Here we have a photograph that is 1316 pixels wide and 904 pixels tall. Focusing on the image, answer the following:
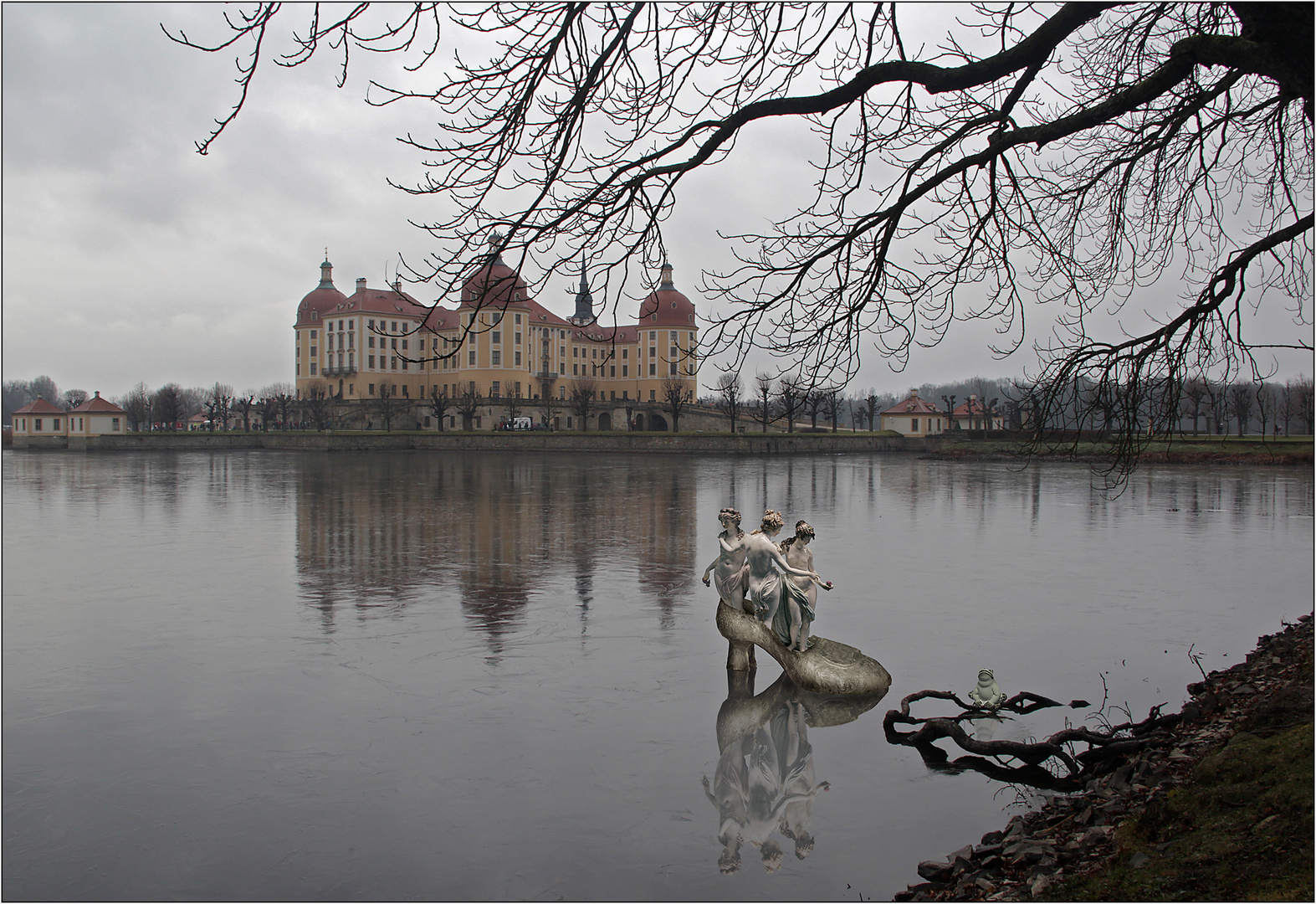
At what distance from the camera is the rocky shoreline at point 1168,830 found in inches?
166

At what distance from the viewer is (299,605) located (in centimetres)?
1187

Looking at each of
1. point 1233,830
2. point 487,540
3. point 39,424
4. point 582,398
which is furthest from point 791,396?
point 39,424

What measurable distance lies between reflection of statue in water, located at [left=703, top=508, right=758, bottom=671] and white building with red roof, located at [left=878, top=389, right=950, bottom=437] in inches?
2956

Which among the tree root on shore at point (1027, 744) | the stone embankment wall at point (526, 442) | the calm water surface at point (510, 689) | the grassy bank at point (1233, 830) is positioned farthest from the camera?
the stone embankment wall at point (526, 442)

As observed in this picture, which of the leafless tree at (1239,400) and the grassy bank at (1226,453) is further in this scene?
the grassy bank at (1226,453)

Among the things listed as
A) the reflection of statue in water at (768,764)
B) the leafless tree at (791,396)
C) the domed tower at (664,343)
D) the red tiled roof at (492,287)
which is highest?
the domed tower at (664,343)

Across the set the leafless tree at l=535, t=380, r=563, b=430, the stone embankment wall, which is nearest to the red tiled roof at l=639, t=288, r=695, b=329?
the leafless tree at l=535, t=380, r=563, b=430

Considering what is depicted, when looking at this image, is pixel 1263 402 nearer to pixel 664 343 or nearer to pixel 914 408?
pixel 914 408

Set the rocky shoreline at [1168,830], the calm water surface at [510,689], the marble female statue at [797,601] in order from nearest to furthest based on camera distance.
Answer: the rocky shoreline at [1168,830], the calm water surface at [510,689], the marble female statue at [797,601]

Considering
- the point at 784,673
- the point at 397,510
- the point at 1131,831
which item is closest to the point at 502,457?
the point at 397,510

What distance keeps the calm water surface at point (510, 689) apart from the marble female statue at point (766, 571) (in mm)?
781

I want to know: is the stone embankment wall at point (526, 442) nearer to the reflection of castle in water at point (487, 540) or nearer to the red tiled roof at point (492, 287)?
the reflection of castle in water at point (487, 540)

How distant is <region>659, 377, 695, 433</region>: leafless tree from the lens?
3349 inches

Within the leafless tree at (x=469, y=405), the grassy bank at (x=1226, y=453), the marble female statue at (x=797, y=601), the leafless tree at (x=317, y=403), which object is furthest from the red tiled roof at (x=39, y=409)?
the marble female statue at (x=797, y=601)
